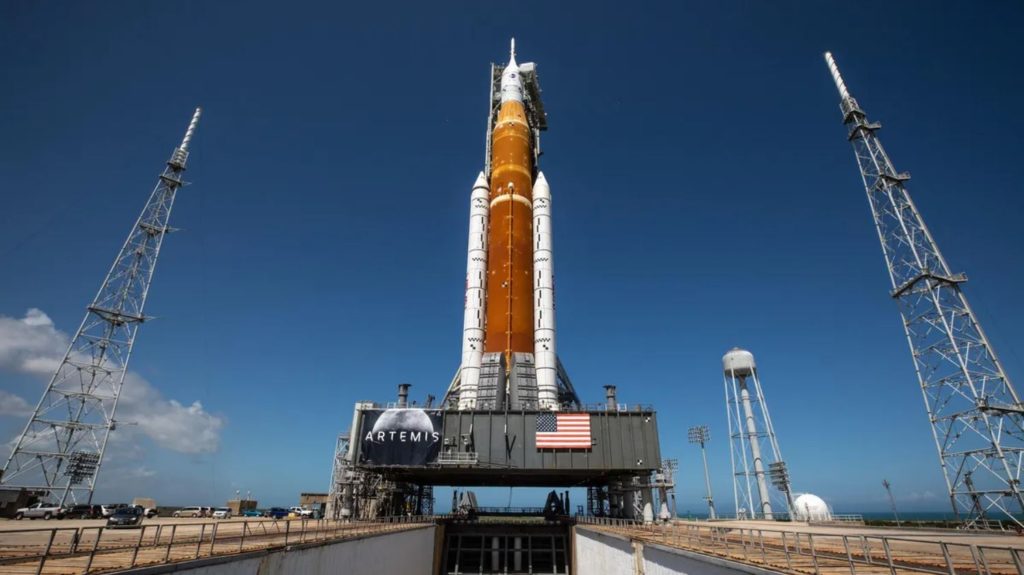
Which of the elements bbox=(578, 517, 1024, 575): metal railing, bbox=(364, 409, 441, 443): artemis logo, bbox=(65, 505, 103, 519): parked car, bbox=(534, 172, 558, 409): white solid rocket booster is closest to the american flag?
bbox=(534, 172, 558, 409): white solid rocket booster

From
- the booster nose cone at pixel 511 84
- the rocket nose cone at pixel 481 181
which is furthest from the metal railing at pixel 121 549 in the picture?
the booster nose cone at pixel 511 84

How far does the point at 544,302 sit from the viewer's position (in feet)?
147

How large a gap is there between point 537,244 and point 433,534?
2711cm

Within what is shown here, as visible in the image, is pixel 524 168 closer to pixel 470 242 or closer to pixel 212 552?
pixel 470 242

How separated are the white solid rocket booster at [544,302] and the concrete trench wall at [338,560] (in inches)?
562

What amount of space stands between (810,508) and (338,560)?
4641cm

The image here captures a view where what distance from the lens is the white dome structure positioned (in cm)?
4559

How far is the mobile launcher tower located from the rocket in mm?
104

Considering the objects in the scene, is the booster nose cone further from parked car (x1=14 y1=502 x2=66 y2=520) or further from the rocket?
parked car (x1=14 y1=502 x2=66 y2=520)

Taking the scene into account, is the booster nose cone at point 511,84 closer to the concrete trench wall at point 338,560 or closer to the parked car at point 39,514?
the concrete trench wall at point 338,560

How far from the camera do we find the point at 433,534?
35969 mm

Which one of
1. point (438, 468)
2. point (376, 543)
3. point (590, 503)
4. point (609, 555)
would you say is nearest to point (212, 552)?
point (376, 543)

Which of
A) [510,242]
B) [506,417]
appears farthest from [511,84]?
[506,417]

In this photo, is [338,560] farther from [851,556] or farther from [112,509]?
[112,509]
